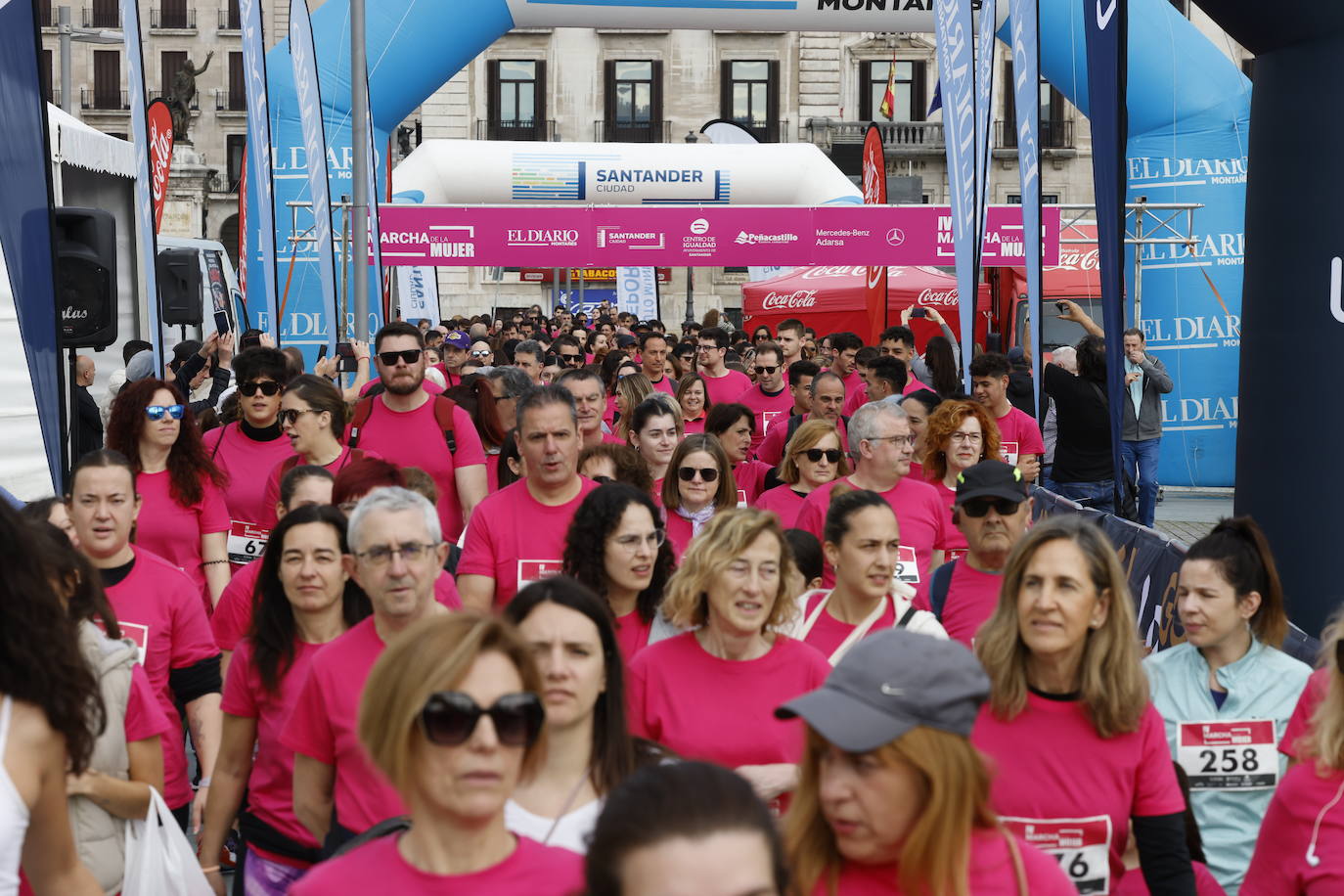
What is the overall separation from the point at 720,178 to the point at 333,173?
10.6 m

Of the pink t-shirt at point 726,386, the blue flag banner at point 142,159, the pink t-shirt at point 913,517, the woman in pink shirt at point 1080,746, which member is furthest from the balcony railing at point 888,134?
the woman in pink shirt at point 1080,746

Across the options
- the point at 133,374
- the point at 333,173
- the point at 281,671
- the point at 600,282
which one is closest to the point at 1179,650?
the point at 281,671

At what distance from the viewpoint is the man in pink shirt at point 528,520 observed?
5926 millimetres

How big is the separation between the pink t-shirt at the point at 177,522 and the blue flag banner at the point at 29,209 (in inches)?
19.5

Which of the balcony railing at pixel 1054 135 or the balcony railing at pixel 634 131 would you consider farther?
the balcony railing at pixel 634 131

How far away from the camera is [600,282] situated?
52719mm

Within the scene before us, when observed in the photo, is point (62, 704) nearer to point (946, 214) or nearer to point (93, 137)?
point (93, 137)

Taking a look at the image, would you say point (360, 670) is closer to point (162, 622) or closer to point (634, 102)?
point (162, 622)

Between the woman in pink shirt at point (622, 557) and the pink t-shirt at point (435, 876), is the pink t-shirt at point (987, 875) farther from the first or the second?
the woman in pink shirt at point (622, 557)

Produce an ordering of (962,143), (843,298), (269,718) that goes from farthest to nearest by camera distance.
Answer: (843,298)
(962,143)
(269,718)

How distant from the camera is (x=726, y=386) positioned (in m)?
13.3

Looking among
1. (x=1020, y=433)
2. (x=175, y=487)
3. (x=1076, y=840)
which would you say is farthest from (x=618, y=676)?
(x=1020, y=433)

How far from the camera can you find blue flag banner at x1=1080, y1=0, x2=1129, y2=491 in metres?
7.82

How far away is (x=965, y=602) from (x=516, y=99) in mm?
53831
